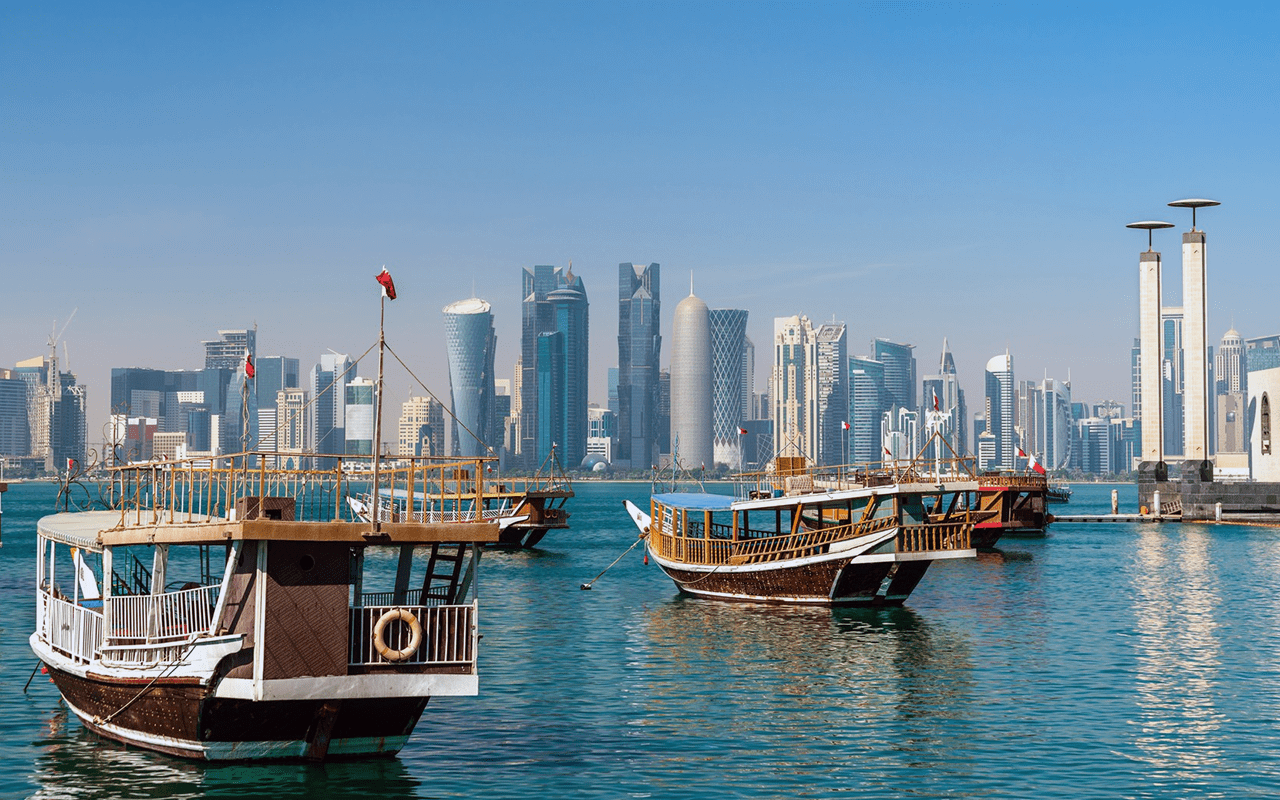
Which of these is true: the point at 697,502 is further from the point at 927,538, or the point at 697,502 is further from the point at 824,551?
the point at 927,538

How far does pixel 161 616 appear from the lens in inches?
883

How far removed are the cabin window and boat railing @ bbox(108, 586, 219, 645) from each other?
96149 millimetres

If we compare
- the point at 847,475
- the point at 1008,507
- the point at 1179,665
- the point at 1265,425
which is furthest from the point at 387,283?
the point at 1265,425

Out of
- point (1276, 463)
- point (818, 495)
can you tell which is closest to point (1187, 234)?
point (1276, 463)

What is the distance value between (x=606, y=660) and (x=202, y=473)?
648 inches

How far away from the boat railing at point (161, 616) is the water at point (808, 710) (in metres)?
2.15

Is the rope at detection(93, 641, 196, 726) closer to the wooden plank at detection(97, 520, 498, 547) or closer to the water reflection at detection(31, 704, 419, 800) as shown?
the water reflection at detection(31, 704, 419, 800)

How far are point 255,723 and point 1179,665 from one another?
83.1 ft

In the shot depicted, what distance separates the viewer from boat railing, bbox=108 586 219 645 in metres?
21.9

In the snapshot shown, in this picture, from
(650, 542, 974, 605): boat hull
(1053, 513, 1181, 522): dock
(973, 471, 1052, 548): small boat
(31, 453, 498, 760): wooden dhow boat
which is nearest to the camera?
(31, 453, 498, 760): wooden dhow boat

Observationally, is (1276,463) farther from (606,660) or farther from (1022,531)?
(606,660)

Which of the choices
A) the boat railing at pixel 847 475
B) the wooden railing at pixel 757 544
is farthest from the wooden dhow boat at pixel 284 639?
the boat railing at pixel 847 475

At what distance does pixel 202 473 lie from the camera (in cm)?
2267

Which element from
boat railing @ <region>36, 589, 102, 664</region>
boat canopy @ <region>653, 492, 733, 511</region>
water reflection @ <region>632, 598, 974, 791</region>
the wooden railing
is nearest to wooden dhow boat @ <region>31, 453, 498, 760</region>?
boat railing @ <region>36, 589, 102, 664</region>
